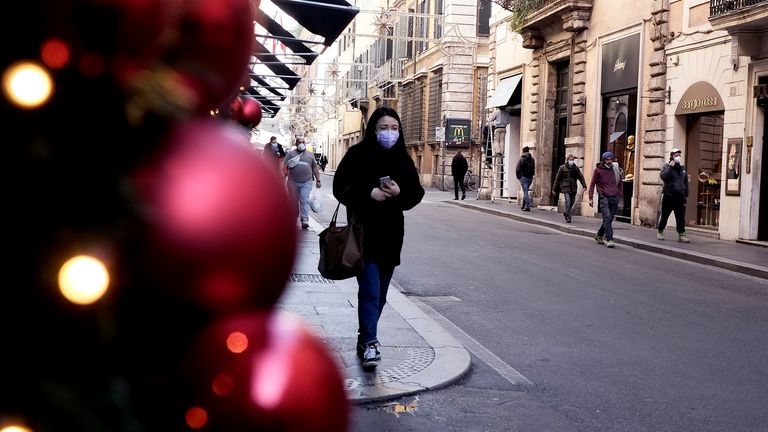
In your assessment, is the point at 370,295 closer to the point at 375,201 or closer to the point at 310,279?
the point at 375,201

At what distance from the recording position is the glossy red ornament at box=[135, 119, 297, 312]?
699 millimetres

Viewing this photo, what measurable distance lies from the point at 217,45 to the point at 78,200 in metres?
0.23

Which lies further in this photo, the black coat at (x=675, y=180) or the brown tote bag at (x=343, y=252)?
the black coat at (x=675, y=180)

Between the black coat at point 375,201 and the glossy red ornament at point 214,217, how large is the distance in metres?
4.91

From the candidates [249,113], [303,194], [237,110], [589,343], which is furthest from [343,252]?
[303,194]

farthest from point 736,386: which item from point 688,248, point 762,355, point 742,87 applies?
point 742,87

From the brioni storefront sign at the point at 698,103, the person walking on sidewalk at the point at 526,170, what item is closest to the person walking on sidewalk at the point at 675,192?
the brioni storefront sign at the point at 698,103

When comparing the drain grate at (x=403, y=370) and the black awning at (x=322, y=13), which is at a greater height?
the black awning at (x=322, y=13)

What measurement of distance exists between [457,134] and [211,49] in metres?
39.5

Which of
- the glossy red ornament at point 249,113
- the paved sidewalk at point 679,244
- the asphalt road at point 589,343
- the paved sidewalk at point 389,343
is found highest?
the glossy red ornament at point 249,113

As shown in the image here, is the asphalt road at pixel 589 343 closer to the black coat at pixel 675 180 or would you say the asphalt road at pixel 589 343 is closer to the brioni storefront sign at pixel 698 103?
the black coat at pixel 675 180

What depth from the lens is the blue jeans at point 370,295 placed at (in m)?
5.71

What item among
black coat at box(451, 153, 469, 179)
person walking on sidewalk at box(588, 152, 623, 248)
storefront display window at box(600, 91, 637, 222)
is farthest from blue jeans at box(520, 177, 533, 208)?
person walking on sidewalk at box(588, 152, 623, 248)

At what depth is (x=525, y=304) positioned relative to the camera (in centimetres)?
923
